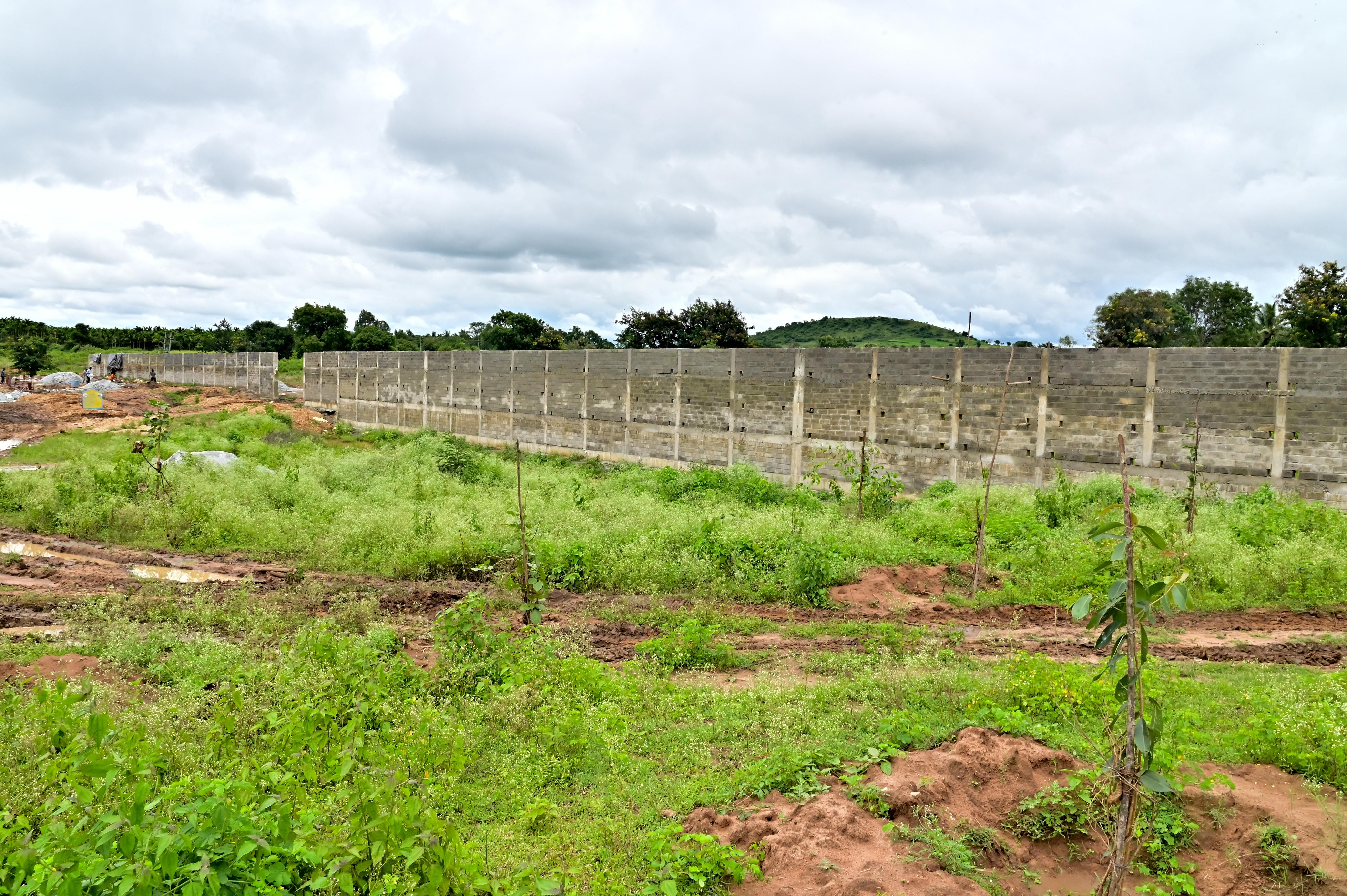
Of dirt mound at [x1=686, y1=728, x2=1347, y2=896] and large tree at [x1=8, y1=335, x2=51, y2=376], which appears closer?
dirt mound at [x1=686, y1=728, x2=1347, y2=896]

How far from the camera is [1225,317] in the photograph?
4638 centimetres

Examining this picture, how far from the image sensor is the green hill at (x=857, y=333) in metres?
68.5

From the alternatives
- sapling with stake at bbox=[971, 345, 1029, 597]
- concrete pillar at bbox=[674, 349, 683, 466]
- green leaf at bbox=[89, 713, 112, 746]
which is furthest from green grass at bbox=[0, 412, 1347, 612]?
green leaf at bbox=[89, 713, 112, 746]

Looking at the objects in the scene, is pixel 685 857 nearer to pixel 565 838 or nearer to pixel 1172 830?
pixel 565 838

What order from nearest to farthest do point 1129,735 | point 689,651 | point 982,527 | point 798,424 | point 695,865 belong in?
point 1129,735, point 695,865, point 689,651, point 982,527, point 798,424

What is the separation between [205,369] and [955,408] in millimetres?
47103

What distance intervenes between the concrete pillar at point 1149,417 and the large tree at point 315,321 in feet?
209

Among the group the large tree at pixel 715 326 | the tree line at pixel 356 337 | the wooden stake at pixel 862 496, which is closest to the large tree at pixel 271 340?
the tree line at pixel 356 337

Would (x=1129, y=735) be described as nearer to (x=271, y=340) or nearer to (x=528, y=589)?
(x=528, y=589)

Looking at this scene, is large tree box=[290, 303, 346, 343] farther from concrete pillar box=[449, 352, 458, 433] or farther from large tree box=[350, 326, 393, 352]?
concrete pillar box=[449, 352, 458, 433]

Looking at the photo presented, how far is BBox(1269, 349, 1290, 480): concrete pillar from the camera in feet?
40.0

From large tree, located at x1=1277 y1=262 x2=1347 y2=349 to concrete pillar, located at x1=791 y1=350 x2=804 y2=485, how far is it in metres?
22.3

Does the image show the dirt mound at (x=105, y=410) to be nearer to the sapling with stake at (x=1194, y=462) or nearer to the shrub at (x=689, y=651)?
the shrub at (x=689, y=651)

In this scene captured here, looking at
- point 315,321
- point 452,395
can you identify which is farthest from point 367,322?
point 452,395
